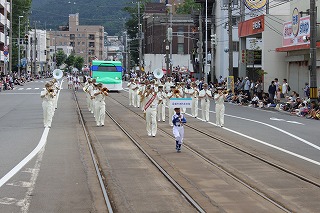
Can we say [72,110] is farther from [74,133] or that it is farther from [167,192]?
→ [167,192]

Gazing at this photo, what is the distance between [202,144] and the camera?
72.8 ft

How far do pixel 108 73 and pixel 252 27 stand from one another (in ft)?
50.8

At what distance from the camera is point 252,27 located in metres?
57.8

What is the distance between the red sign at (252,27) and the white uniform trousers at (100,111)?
28.4 meters

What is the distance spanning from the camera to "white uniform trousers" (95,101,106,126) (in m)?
28.8

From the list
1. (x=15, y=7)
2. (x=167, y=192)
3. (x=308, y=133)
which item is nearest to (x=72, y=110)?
(x=308, y=133)

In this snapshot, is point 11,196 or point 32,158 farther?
point 32,158

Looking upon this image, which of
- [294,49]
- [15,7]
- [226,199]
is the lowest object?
[226,199]

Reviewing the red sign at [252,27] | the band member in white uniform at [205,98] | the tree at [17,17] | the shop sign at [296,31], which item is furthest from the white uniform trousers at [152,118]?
the tree at [17,17]

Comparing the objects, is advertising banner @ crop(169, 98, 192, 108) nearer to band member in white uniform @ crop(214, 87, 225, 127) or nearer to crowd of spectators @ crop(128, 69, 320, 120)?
band member in white uniform @ crop(214, 87, 225, 127)

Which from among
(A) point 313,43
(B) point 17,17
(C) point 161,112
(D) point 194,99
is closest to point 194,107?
(D) point 194,99

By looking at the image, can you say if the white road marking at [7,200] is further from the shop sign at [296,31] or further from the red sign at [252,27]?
the red sign at [252,27]

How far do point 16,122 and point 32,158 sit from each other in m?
13.0

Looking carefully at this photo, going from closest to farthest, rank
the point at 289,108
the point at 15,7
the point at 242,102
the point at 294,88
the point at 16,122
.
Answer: the point at 16,122 → the point at 289,108 → the point at 242,102 → the point at 294,88 → the point at 15,7
